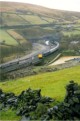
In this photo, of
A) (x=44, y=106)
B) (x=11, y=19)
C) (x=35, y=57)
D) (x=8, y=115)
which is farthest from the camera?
(x=11, y=19)

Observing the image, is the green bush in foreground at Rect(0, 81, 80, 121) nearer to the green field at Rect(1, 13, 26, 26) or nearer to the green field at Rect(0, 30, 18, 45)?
the green field at Rect(0, 30, 18, 45)

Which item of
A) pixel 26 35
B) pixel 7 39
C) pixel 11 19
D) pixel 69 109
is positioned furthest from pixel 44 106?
pixel 11 19

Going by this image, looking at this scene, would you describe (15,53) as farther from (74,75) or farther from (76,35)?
(74,75)

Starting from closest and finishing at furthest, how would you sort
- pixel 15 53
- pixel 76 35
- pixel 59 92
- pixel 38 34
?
pixel 59 92 → pixel 15 53 → pixel 76 35 → pixel 38 34

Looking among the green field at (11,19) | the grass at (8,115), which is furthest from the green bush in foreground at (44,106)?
the green field at (11,19)

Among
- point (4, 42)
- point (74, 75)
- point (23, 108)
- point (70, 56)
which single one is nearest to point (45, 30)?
point (4, 42)

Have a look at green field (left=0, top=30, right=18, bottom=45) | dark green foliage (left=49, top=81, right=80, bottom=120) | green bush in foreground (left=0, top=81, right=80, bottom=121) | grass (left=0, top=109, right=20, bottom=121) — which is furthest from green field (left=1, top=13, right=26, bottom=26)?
dark green foliage (left=49, top=81, right=80, bottom=120)

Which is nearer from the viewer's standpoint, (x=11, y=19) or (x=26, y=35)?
(x=26, y=35)

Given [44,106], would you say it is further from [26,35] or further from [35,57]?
[26,35]

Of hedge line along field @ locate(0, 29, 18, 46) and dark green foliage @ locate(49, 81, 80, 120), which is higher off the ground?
dark green foliage @ locate(49, 81, 80, 120)

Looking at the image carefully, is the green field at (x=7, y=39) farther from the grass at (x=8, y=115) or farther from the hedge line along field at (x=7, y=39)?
the grass at (x=8, y=115)

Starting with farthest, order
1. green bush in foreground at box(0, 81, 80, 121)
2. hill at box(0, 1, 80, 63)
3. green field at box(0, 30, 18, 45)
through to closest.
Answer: green field at box(0, 30, 18, 45), hill at box(0, 1, 80, 63), green bush in foreground at box(0, 81, 80, 121)
